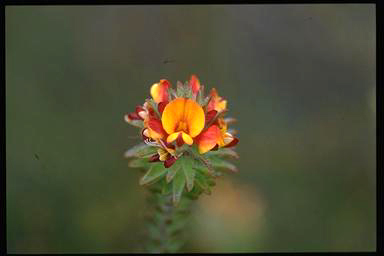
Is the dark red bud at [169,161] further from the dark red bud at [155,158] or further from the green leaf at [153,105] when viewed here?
the green leaf at [153,105]

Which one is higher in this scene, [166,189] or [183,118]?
[183,118]

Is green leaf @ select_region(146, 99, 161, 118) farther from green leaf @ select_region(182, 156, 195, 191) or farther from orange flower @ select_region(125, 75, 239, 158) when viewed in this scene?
green leaf @ select_region(182, 156, 195, 191)

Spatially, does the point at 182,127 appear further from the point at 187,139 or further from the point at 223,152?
the point at 223,152

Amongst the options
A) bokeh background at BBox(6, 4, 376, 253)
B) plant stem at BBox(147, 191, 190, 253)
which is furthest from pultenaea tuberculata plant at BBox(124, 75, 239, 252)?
bokeh background at BBox(6, 4, 376, 253)

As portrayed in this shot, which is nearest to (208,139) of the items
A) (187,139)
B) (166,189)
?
(187,139)

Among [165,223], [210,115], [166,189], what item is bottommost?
[165,223]

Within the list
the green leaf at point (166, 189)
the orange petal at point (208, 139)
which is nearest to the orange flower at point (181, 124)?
the orange petal at point (208, 139)
